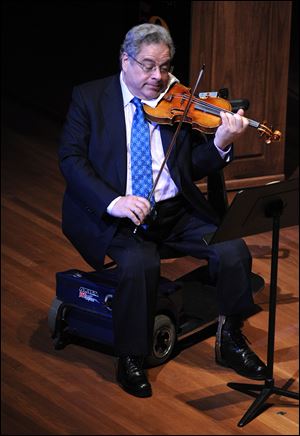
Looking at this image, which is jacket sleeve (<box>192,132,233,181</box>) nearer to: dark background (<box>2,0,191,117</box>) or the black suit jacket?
the black suit jacket

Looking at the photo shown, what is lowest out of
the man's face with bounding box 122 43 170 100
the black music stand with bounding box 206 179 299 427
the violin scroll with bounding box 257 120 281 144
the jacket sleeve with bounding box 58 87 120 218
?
the black music stand with bounding box 206 179 299 427

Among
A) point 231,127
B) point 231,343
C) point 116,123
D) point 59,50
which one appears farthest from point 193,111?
point 59,50

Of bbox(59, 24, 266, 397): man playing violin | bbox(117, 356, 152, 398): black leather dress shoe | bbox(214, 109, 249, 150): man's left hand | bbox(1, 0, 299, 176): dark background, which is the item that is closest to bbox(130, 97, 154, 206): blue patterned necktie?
bbox(59, 24, 266, 397): man playing violin

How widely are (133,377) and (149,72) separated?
2.72 ft

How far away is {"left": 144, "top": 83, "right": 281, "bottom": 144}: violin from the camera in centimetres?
171

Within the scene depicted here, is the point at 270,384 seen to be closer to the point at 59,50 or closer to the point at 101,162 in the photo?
the point at 101,162

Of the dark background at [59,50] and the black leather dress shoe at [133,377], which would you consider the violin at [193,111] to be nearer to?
the black leather dress shoe at [133,377]

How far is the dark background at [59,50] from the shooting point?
173 inches

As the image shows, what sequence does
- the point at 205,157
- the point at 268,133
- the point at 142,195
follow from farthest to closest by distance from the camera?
the point at 142,195, the point at 205,157, the point at 268,133

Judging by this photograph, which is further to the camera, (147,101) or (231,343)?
(231,343)

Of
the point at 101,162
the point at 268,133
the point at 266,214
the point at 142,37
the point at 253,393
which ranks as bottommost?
the point at 253,393

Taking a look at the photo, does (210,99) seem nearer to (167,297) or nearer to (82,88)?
(82,88)

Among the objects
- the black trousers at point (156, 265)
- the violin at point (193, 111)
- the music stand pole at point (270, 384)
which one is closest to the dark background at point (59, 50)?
the music stand pole at point (270, 384)

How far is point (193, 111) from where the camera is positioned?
5.73ft
